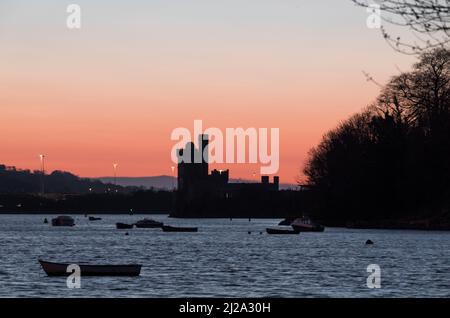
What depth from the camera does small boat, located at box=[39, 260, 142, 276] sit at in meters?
76.3

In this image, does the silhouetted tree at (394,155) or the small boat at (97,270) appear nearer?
the small boat at (97,270)

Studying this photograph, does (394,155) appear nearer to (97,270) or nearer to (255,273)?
(255,273)

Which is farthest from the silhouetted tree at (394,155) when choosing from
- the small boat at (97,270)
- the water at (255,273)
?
the small boat at (97,270)

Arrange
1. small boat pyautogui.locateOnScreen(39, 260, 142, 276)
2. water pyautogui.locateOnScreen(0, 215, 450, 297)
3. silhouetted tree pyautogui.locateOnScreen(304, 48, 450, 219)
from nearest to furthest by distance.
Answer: water pyautogui.locateOnScreen(0, 215, 450, 297), small boat pyautogui.locateOnScreen(39, 260, 142, 276), silhouetted tree pyautogui.locateOnScreen(304, 48, 450, 219)

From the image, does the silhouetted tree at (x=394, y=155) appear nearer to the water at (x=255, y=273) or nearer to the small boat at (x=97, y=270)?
the water at (x=255, y=273)

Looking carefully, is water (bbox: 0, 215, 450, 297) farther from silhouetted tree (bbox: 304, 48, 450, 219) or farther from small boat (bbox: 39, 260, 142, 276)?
silhouetted tree (bbox: 304, 48, 450, 219)

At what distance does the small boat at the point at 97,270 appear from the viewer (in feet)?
250

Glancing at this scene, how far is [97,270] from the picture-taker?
250ft

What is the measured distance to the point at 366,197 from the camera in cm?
17488

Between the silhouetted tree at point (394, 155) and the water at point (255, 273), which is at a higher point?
the silhouetted tree at point (394, 155)

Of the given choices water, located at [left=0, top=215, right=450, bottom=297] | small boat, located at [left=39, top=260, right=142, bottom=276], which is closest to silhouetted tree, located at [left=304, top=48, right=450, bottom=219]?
water, located at [left=0, top=215, right=450, bottom=297]
